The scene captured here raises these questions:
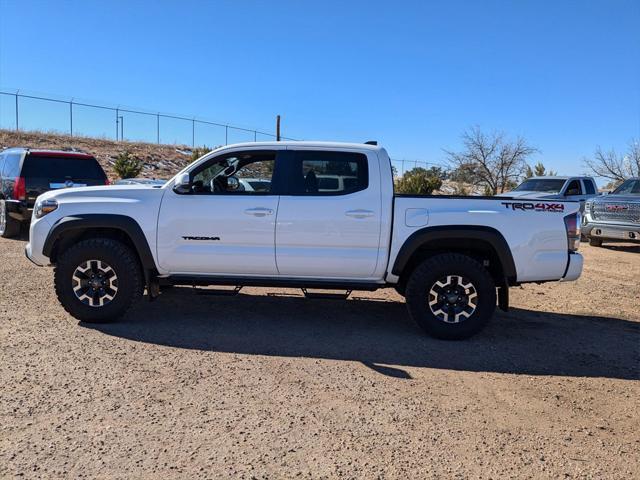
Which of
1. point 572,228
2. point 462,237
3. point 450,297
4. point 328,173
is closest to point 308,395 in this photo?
point 450,297

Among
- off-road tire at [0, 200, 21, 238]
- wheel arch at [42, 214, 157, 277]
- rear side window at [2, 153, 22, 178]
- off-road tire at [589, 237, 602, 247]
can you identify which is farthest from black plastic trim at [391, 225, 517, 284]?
off-road tire at [589, 237, 602, 247]

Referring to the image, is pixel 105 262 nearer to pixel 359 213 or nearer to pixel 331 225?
pixel 331 225

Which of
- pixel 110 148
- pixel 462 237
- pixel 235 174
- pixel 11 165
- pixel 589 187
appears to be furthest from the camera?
pixel 110 148

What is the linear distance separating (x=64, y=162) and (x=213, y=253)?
7.13 meters

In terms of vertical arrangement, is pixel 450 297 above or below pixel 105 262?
below

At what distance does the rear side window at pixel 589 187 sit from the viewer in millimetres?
15843

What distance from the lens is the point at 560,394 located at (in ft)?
13.9

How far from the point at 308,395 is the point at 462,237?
7.71ft

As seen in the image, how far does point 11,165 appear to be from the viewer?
11.4 meters

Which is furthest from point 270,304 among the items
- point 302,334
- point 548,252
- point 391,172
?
point 548,252

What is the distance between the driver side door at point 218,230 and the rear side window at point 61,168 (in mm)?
6560

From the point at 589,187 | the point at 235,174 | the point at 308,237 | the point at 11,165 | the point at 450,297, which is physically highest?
the point at 11,165

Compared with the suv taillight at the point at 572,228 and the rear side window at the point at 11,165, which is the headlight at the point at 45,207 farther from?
the rear side window at the point at 11,165

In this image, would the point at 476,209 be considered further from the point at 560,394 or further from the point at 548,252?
the point at 560,394
